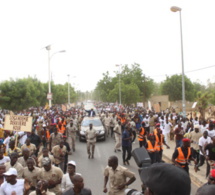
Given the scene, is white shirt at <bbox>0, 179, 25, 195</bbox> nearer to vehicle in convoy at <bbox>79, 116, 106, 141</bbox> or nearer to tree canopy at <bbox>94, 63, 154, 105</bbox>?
vehicle in convoy at <bbox>79, 116, 106, 141</bbox>

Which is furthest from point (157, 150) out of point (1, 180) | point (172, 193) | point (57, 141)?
point (172, 193)

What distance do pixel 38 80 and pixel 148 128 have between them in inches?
1223

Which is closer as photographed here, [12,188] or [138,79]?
[12,188]

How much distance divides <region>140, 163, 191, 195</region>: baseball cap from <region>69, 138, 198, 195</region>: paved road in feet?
20.2

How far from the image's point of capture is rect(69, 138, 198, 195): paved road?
7.99 m

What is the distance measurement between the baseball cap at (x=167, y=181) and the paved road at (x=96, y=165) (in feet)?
20.2

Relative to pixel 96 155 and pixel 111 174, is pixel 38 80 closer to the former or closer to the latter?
pixel 96 155

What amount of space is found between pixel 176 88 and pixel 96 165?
152 feet

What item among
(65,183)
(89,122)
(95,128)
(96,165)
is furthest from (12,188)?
(89,122)

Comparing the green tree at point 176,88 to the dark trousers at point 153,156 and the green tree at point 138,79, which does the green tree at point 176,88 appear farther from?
the dark trousers at point 153,156

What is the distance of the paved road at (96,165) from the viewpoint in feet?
26.2

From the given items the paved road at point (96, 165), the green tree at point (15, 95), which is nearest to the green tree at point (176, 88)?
the green tree at point (15, 95)

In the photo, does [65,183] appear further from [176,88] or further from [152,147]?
[176,88]

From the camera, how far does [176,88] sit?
179ft
